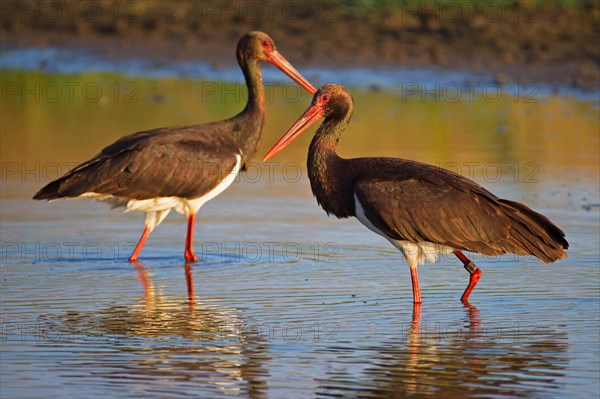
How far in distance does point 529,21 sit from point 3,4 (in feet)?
33.3

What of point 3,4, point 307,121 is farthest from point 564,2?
point 307,121

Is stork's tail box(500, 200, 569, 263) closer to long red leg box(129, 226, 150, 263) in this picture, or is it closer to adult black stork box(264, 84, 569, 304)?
adult black stork box(264, 84, 569, 304)

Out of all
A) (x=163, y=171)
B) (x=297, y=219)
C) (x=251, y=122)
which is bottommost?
(x=297, y=219)

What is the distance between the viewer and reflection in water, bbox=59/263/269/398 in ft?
21.8

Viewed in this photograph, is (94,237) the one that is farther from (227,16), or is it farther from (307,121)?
(227,16)

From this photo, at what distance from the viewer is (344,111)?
8.90 meters

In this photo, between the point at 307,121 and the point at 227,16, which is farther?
the point at 227,16

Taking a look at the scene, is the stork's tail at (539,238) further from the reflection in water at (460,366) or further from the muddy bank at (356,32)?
the muddy bank at (356,32)

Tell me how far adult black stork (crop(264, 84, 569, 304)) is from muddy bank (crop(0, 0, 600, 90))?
966 centimetres

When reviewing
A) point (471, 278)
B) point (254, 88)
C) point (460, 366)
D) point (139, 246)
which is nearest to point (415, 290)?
point (471, 278)

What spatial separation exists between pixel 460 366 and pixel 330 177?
202 centimetres

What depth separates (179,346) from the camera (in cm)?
727

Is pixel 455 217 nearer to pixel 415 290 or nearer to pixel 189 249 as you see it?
pixel 415 290

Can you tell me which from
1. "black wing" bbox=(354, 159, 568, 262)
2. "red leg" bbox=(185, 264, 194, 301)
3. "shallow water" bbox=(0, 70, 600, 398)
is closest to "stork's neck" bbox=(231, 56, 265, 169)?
"shallow water" bbox=(0, 70, 600, 398)
